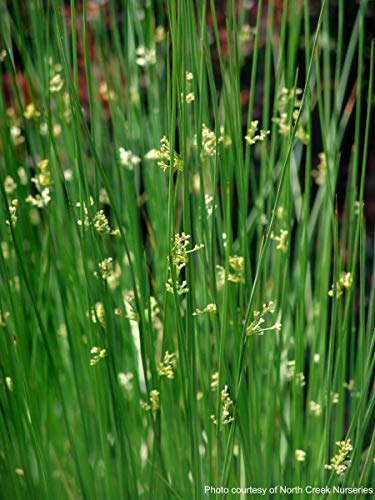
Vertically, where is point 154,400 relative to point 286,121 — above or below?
below

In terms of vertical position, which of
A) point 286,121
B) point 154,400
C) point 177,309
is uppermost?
point 286,121

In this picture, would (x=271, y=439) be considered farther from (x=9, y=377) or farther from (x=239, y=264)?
(x=9, y=377)

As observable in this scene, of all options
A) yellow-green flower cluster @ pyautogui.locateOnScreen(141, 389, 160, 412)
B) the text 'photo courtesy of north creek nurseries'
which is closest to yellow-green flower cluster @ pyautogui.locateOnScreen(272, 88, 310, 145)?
the text 'photo courtesy of north creek nurseries'

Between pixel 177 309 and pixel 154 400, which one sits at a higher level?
pixel 177 309

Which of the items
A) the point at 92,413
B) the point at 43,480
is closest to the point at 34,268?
the point at 92,413

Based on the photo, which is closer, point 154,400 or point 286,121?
point 154,400

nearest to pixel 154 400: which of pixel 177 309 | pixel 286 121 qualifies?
pixel 177 309

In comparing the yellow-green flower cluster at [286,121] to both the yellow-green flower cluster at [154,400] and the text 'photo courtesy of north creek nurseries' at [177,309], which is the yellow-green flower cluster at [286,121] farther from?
the yellow-green flower cluster at [154,400]

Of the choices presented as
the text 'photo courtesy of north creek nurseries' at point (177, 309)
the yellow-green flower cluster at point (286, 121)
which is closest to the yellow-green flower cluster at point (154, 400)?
the text 'photo courtesy of north creek nurseries' at point (177, 309)

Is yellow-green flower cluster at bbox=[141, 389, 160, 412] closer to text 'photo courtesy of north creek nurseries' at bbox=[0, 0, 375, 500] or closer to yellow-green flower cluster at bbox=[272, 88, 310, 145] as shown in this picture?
text 'photo courtesy of north creek nurseries' at bbox=[0, 0, 375, 500]

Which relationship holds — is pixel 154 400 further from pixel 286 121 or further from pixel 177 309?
pixel 286 121

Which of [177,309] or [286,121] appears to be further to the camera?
[286,121]
